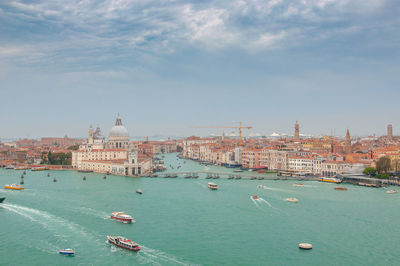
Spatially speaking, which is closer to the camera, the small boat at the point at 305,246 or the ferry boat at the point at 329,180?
the small boat at the point at 305,246

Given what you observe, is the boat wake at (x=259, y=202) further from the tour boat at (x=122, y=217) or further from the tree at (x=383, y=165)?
the tree at (x=383, y=165)

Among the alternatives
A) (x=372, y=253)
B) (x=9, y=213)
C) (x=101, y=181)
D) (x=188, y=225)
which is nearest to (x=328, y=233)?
(x=372, y=253)

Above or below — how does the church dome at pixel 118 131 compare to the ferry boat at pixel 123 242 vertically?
above

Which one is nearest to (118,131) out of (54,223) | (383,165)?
(383,165)

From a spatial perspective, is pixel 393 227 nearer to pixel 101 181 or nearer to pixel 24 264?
pixel 24 264

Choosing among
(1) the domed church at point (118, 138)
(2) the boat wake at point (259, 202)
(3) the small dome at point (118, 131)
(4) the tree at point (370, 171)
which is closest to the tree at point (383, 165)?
(4) the tree at point (370, 171)

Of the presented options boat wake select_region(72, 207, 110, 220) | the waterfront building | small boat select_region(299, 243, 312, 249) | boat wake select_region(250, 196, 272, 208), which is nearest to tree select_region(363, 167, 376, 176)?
boat wake select_region(250, 196, 272, 208)

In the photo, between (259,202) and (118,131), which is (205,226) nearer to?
(259,202)
